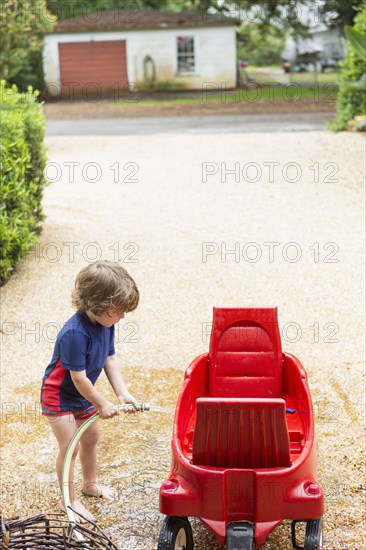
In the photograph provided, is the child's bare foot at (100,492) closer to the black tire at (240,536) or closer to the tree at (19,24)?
the black tire at (240,536)

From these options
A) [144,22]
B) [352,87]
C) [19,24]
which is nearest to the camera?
[352,87]

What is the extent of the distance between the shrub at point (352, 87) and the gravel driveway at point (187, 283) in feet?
2.63

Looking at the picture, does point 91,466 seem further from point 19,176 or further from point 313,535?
point 19,176

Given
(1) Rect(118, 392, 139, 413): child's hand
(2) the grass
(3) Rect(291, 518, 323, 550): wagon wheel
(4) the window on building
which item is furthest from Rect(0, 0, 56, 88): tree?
(3) Rect(291, 518, 323, 550): wagon wheel

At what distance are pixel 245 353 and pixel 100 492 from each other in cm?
98

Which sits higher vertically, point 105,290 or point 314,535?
point 105,290

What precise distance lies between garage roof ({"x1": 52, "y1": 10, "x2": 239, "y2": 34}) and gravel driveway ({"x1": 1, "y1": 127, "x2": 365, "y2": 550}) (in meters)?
16.4

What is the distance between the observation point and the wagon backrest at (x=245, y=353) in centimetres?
393

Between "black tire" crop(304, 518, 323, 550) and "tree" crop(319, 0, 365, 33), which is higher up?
"tree" crop(319, 0, 365, 33)

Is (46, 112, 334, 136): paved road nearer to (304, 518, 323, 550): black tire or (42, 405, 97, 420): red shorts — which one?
(42, 405, 97, 420): red shorts

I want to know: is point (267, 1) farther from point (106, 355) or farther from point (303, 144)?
point (106, 355)

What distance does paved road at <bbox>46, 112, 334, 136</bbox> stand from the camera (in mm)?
15820

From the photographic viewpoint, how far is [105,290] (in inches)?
127

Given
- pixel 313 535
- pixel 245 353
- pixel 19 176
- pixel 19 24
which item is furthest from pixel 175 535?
pixel 19 24
